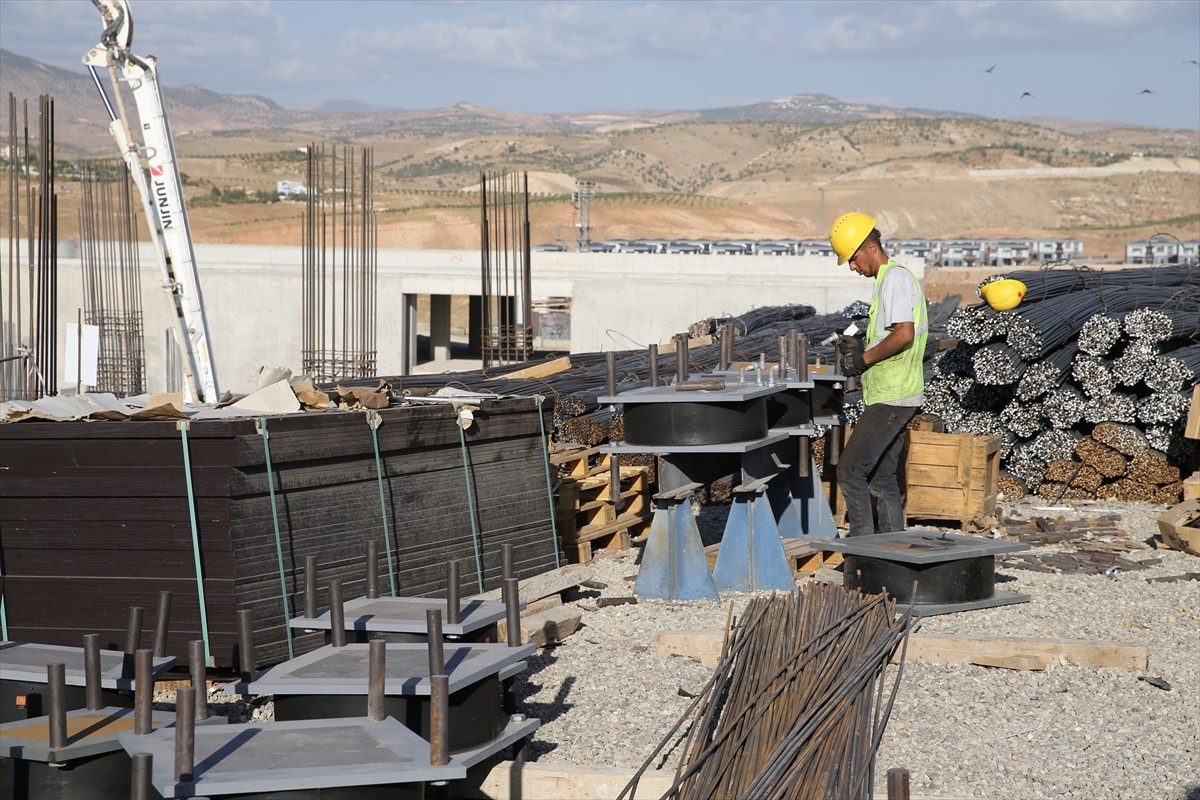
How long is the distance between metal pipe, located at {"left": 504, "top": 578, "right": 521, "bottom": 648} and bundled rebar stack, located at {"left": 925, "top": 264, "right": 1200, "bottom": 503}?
812cm

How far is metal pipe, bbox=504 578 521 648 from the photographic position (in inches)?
193

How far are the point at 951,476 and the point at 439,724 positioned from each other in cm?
741

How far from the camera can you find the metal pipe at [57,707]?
3.83 m

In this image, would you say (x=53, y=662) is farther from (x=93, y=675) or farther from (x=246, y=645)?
(x=246, y=645)

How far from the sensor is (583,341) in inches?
1026

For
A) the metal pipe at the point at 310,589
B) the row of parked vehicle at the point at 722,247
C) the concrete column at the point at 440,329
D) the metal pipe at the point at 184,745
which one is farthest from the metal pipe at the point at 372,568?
the row of parked vehicle at the point at 722,247

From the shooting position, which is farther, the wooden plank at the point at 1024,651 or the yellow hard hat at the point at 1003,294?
the yellow hard hat at the point at 1003,294

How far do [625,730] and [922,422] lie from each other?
6.51 metres

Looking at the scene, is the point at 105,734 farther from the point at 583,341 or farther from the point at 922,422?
the point at 583,341

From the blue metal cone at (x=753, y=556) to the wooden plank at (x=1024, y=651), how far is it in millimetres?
1674

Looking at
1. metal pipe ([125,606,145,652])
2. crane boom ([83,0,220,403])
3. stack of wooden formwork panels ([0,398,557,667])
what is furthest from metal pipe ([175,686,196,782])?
crane boom ([83,0,220,403])

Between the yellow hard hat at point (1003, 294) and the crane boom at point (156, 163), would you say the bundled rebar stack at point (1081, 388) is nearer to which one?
the yellow hard hat at point (1003, 294)

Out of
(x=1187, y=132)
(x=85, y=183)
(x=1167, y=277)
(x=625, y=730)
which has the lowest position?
(x=625, y=730)

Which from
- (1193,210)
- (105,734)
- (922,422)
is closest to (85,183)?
(922,422)
